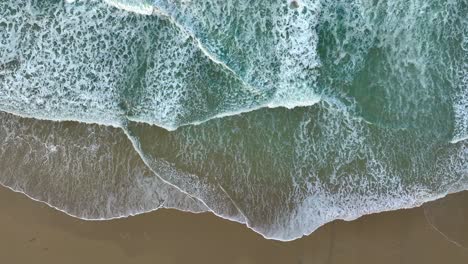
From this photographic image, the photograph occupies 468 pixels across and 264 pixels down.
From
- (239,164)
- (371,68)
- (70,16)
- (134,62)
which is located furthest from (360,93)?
(70,16)

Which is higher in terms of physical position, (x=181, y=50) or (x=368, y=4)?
(x=368, y=4)

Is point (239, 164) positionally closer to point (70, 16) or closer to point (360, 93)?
point (360, 93)

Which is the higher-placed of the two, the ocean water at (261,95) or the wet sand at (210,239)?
the ocean water at (261,95)

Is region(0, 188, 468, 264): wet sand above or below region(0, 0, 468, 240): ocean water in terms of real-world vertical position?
below
